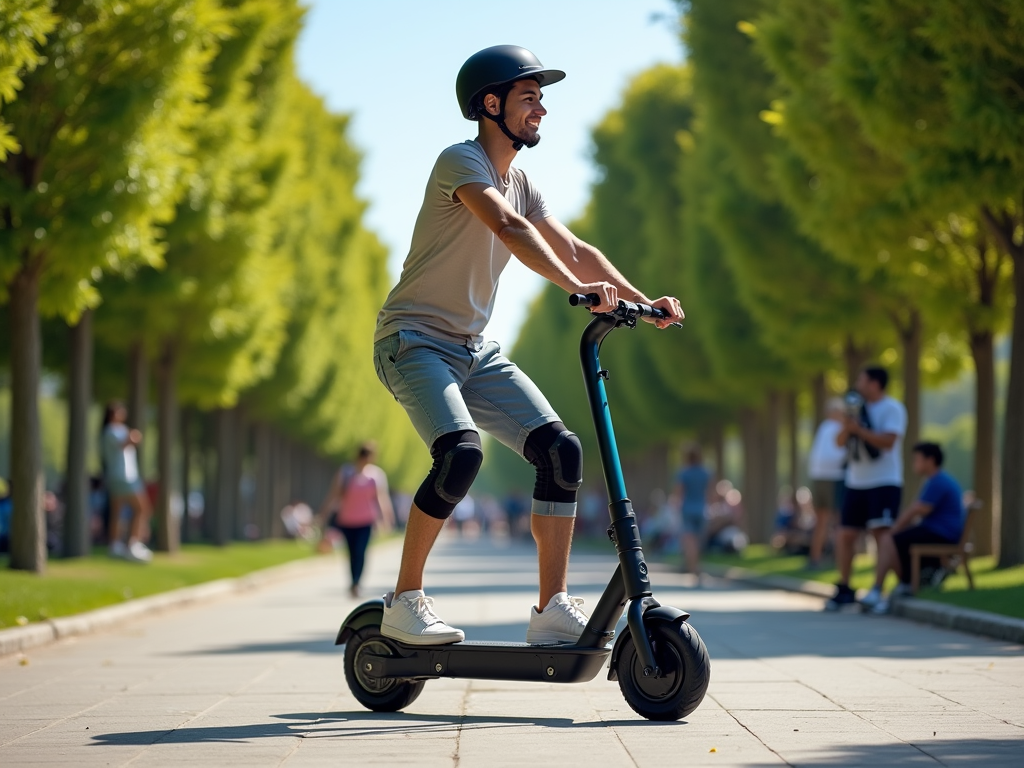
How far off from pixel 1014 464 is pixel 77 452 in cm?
1041

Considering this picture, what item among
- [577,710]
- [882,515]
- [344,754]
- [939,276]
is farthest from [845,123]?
[344,754]

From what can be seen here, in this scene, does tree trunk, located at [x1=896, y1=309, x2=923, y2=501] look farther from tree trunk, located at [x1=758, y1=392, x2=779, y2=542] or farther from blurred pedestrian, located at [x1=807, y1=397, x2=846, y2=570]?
tree trunk, located at [x1=758, y1=392, x2=779, y2=542]

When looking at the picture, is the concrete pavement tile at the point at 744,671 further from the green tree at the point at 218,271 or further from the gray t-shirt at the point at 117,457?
the gray t-shirt at the point at 117,457

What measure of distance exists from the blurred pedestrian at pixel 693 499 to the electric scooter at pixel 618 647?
46.5 feet

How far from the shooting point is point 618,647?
5.66m

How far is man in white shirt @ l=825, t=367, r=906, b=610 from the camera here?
1312 cm

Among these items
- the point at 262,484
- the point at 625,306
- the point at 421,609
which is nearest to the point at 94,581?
the point at 421,609

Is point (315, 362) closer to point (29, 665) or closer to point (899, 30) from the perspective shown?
point (899, 30)

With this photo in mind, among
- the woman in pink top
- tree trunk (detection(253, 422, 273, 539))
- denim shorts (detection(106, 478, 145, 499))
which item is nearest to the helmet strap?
the woman in pink top

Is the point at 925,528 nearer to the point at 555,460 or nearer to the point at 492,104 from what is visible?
the point at 555,460

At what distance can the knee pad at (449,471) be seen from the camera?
18.5 feet

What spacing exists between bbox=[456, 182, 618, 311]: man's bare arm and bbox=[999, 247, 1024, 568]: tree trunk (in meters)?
10.5

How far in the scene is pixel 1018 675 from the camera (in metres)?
7.73

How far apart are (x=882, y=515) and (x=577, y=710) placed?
24.5 feet
